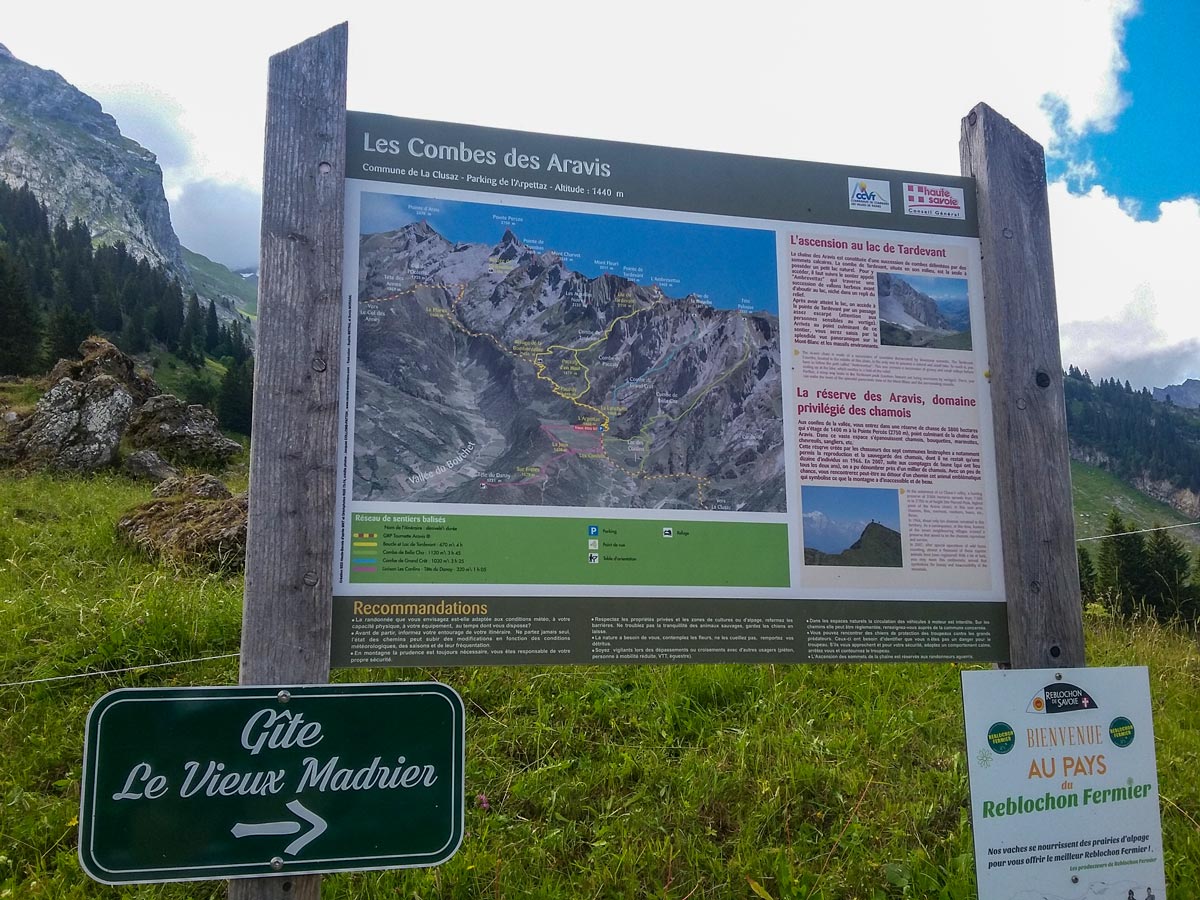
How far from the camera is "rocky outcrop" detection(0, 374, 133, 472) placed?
37.5 ft

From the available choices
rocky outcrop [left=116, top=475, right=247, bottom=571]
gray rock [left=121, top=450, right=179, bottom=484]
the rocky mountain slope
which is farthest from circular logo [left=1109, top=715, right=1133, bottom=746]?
gray rock [left=121, top=450, right=179, bottom=484]

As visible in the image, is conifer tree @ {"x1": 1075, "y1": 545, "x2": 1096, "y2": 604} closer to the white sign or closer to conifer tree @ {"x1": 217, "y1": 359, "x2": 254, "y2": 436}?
the white sign

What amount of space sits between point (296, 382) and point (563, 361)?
0.88 m

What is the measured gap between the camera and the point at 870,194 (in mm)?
3125

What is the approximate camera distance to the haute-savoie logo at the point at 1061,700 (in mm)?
2842

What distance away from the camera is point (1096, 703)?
9.50ft

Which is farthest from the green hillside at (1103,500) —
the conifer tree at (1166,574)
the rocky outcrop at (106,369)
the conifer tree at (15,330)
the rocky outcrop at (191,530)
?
the rocky outcrop at (191,530)

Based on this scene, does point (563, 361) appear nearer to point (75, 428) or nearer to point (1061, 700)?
point (1061, 700)

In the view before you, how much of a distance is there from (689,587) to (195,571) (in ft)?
17.0

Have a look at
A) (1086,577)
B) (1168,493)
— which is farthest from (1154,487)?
(1086,577)

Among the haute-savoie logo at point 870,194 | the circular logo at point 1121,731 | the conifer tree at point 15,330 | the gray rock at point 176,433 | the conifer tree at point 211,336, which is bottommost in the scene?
the circular logo at point 1121,731

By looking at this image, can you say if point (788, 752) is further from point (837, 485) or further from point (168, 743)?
point (168, 743)

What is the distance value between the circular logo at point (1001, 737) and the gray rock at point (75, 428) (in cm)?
1235

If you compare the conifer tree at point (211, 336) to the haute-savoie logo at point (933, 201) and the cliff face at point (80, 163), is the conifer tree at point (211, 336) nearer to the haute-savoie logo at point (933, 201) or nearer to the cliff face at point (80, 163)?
the haute-savoie logo at point (933, 201)
